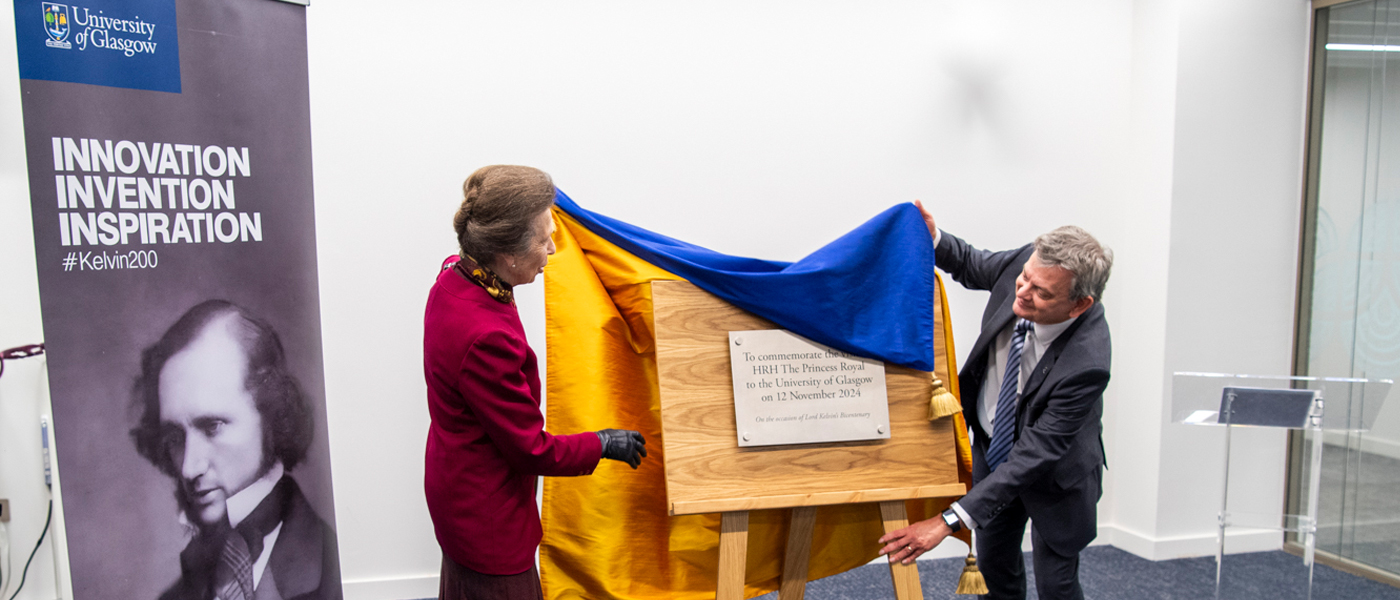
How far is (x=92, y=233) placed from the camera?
1.56m

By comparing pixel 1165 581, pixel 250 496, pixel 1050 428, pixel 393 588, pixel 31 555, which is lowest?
pixel 1165 581

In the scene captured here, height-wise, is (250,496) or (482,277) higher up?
(482,277)

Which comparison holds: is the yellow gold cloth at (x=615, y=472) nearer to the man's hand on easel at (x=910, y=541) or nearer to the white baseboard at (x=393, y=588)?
the man's hand on easel at (x=910, y=541)

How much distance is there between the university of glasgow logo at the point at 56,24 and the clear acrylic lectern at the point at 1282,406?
8.63ft

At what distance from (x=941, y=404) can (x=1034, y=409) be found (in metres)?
0.27

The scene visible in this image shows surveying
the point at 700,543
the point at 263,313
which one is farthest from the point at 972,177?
the point at 263,313

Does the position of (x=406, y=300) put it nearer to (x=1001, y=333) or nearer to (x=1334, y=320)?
(x=1001, y=333)

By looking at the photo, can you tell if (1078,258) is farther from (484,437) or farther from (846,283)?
(484,437)

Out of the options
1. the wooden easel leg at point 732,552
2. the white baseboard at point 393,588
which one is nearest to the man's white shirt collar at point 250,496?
the wooden easel leg at point 732,552

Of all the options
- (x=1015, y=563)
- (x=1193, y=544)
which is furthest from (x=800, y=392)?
(x=1193, y=544)

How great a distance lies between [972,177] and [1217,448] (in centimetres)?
151

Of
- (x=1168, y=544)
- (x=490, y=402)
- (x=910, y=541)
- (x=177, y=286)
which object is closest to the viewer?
(x=490, y=402)

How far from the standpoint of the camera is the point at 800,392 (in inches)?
71.6

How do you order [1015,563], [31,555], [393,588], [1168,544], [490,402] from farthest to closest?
[1168,544] < [393,588] < [31,555] < [1015,563] < [490,402]
